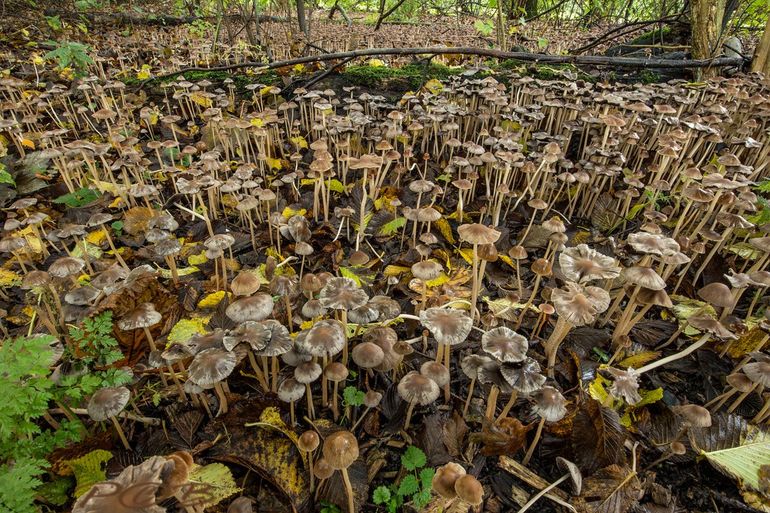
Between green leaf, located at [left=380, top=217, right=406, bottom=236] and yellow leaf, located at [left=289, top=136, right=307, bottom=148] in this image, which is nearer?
green leaf, located at [left=380, top=217, right=406, bottom=236]

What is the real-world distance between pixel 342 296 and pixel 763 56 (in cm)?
970

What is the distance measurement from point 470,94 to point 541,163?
2.36 m

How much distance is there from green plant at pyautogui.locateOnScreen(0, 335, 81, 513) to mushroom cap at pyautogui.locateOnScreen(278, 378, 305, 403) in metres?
1.23

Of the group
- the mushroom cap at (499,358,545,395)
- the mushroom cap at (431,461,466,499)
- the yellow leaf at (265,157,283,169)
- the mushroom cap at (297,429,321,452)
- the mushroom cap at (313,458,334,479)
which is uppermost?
the mushroom cap at (499,358,545,395)

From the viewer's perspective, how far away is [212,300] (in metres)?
3.98

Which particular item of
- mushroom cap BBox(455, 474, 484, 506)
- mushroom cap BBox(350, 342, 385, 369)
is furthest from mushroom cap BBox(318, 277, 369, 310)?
mushroom cap BBox(455, 474, 484, 506)

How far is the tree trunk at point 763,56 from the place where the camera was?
767 cm

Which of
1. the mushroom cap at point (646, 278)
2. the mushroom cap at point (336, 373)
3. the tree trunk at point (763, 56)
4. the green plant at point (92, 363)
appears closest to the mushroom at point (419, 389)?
the mushroom cap at point (336, 373)

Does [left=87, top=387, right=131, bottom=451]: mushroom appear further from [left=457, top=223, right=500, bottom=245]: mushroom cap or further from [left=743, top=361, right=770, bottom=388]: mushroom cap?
[left=743, top=361, right=770, bottom=388]: mushroom cap

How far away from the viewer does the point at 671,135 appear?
4.96 meters

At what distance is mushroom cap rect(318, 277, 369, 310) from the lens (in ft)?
9.23

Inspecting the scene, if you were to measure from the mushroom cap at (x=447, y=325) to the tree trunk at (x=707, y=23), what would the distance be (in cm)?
923

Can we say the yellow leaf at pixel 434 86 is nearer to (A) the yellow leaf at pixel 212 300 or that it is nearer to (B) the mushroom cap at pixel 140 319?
(A) the yellow leaf at pixel 212 300

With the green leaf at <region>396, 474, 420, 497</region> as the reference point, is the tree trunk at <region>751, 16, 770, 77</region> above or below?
above
